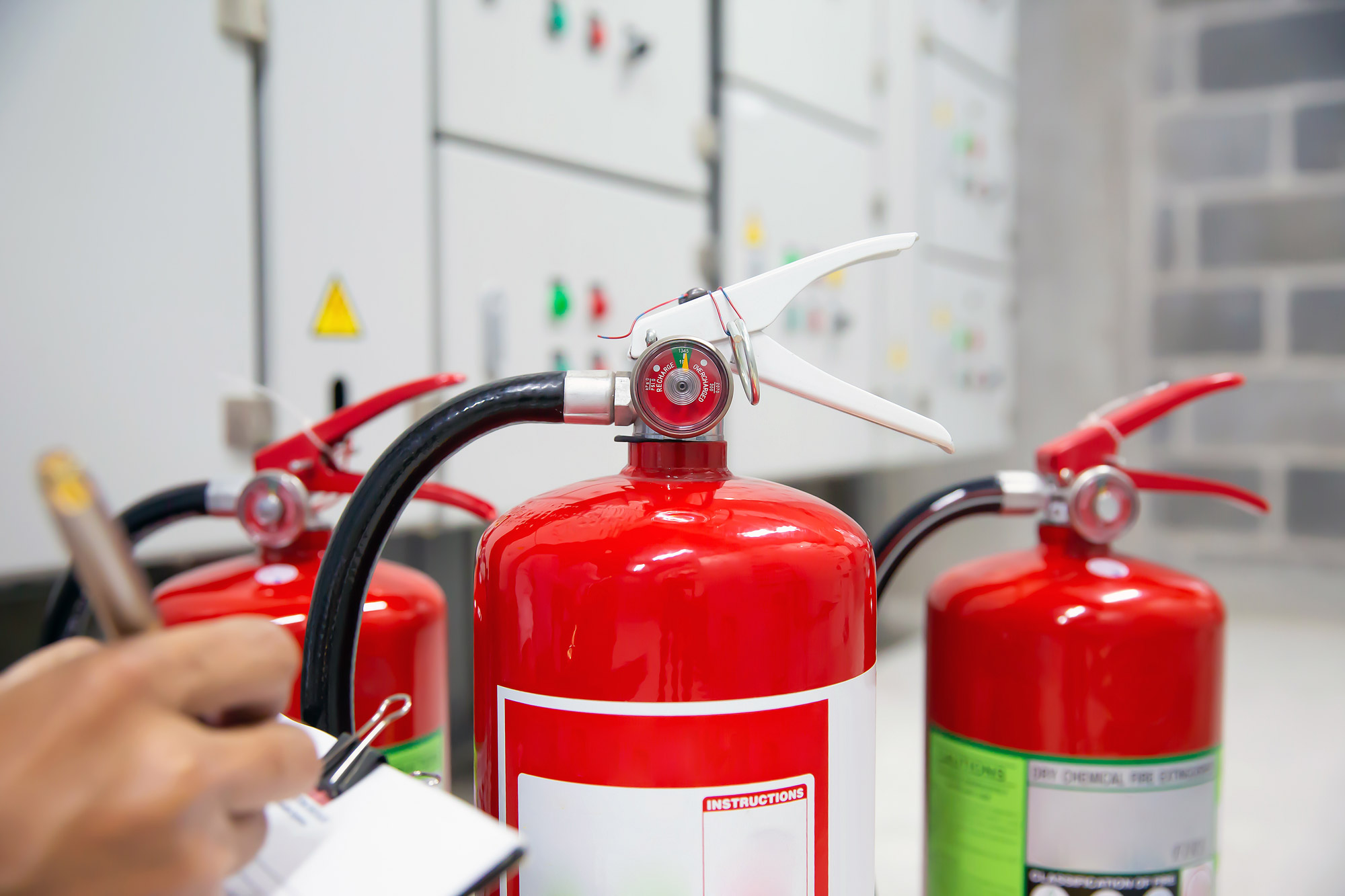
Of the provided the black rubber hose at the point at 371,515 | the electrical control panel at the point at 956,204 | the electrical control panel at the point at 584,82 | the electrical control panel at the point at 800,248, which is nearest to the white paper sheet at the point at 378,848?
the black rubber hose at the point at 371,515

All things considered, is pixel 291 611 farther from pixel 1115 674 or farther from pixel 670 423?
pixel 1115 674

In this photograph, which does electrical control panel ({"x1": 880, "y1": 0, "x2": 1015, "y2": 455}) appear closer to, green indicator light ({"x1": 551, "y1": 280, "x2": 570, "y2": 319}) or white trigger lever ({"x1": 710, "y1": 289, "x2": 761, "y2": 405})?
green indicator light ({"x1": 551, "y1": 280, "x2": 570, "y2": 319})

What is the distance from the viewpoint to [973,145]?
6.88 feet

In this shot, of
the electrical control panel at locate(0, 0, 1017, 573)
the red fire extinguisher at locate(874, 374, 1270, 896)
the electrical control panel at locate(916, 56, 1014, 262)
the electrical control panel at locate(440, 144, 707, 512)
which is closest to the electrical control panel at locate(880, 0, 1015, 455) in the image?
the electrical control panel at locate(916, 56, 1014, 262)

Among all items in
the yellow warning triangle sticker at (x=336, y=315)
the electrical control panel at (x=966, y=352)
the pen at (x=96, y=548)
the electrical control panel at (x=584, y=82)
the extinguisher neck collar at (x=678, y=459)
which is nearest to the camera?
the pen at (x=96, y=548)

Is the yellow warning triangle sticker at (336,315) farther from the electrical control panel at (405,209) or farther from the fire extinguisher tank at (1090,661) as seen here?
the fire extinguisher tank at (1090,661)

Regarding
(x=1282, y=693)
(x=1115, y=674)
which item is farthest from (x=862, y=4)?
(x=1115, y=674)

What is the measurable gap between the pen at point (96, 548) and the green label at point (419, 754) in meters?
0.28

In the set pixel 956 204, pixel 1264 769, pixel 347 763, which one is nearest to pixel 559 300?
pixel 347 763

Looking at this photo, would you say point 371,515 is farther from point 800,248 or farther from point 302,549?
point 800,248

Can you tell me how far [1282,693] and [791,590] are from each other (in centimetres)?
147

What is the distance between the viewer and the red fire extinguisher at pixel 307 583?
55cm

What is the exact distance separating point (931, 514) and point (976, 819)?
7.3 inches

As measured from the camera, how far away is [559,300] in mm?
1099
